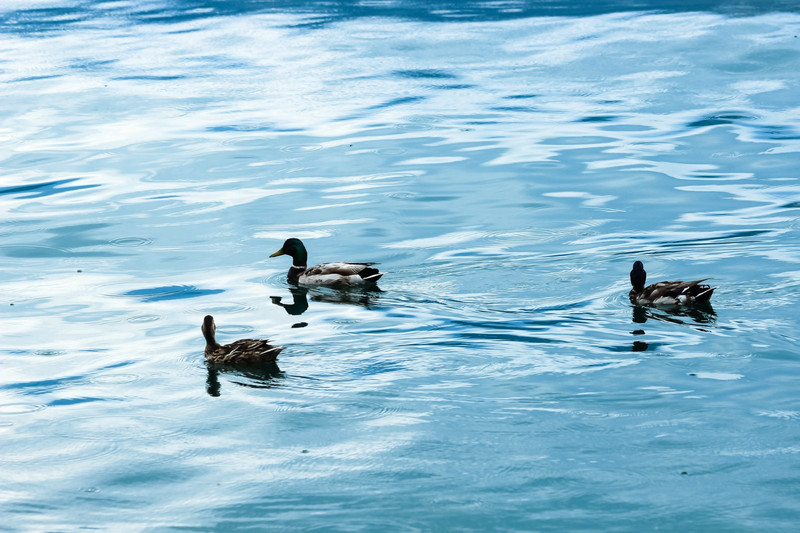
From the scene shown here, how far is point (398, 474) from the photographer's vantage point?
8008 mm

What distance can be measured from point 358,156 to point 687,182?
499 centimetres

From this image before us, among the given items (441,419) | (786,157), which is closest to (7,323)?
(441,419)

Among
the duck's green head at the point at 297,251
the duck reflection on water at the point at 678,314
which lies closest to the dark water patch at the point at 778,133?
the duck reflection on water at the point at 678,314

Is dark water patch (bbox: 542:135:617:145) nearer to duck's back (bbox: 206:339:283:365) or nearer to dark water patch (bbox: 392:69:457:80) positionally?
dark water patch (bbox: 392:69:457:80)

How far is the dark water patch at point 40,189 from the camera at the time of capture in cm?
1739

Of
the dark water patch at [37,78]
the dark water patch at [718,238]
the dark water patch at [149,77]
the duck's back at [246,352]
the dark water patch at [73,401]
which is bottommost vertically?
the dark water patch at [718,238]

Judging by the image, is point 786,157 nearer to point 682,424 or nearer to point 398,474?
point 682,424

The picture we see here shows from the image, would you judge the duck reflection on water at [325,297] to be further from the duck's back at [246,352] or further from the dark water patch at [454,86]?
the dark water patch at [454,86]

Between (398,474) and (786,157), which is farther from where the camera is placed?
(786,157)

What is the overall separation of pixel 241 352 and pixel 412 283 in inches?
114

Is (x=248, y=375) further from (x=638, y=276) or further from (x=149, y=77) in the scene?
(x=149, y=77)

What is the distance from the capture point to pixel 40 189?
693 inches

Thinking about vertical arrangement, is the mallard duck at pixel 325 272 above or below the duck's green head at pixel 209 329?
below

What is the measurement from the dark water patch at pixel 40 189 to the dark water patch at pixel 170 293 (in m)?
5.30
